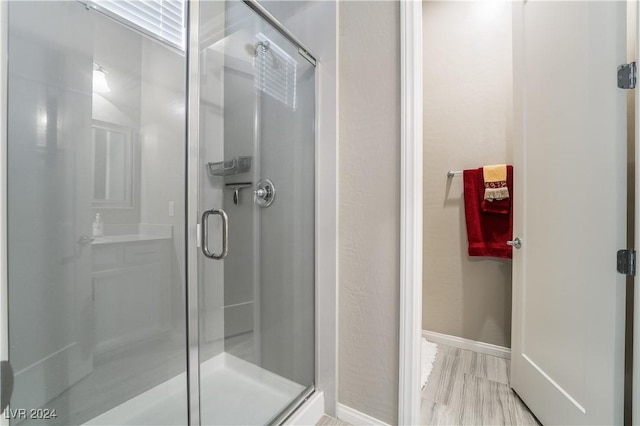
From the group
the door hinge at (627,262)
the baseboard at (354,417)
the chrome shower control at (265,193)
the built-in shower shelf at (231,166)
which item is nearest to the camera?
the door hinge at (627,262)

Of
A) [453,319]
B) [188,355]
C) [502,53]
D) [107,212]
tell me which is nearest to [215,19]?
[107,212]

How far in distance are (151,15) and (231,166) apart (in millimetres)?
807

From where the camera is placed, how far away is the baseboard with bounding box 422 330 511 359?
1.91m

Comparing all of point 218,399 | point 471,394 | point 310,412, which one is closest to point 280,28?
point 218,399

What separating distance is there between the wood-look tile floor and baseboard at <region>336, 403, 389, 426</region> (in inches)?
10.6

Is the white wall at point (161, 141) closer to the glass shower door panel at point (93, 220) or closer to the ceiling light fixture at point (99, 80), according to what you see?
the glass shower door panel at point (93, 220)

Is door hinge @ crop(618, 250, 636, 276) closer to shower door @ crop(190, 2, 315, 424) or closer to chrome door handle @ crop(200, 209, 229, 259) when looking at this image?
shower door @ crop(190, 2, 315, 424)

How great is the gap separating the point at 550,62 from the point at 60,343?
249 cm

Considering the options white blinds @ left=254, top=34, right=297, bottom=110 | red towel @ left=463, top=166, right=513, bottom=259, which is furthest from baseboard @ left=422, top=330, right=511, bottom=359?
A: white blinds @ left=254, top=34, right=297, bottom=110

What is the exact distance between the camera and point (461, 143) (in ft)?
6.66

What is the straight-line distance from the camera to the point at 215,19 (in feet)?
3.77

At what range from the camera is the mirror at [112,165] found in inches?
44.0

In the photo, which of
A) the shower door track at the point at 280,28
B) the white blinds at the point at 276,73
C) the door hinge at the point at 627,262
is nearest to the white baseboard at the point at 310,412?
the door hinge at the point at 627,262

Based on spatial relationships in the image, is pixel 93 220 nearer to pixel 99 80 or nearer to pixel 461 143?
pixel 99 80
